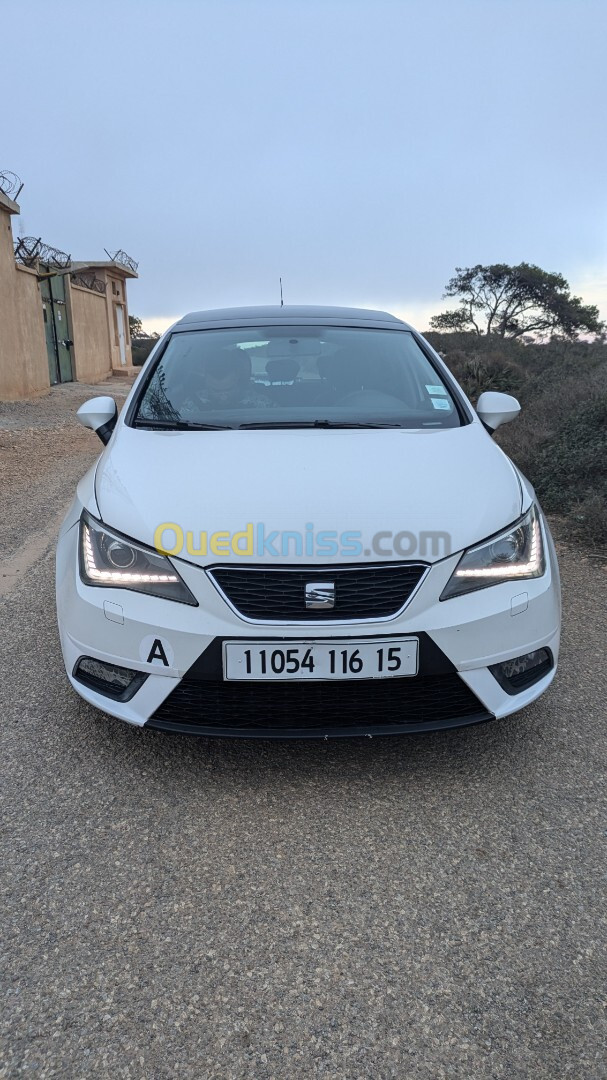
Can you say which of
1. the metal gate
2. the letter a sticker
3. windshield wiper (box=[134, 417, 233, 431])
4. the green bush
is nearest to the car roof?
windshield wiper (box=[134, 417, 233, 431])

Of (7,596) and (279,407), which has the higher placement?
(279,407)

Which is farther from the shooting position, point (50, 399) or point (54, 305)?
point (54, 305)

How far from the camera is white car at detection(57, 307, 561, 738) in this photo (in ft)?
7.00

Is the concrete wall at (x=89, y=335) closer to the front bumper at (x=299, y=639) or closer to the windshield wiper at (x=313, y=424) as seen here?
the windshield wiper at (x=313, y=424)

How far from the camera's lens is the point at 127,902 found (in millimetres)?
1910

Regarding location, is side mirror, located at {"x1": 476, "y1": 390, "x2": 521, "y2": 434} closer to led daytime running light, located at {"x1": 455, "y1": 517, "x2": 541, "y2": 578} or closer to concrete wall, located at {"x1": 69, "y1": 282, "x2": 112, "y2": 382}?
led daytime running light, located at {"x1": 455, "y1": 517, "x2": 541, "y2": 578}

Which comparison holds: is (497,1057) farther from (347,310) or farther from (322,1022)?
(347,310)

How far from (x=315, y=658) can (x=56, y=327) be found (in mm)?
22528

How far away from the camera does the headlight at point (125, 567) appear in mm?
2199

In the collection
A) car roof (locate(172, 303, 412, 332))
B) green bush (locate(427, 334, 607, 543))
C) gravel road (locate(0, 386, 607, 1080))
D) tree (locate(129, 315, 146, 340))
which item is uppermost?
car roof (locate(172, 303, 412, 332))

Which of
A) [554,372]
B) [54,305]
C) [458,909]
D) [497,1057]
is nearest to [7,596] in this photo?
[458,909]

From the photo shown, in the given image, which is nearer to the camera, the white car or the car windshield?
the white car

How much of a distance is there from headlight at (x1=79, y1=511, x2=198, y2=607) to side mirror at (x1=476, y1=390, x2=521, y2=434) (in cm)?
166

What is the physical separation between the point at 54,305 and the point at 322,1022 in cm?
2319
